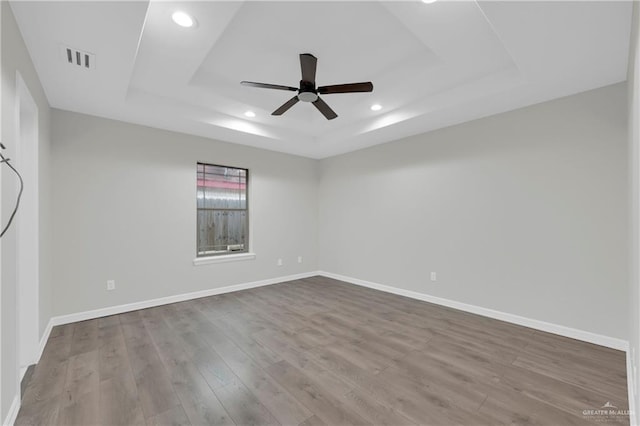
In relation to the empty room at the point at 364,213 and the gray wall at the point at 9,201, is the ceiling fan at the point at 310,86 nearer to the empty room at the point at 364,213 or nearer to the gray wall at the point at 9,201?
the empty room at the point at 364,213

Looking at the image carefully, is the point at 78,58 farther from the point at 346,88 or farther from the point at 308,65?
the point at 346,88

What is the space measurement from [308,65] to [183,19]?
3.48ft

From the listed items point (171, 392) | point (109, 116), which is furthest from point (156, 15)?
point (171, 392)

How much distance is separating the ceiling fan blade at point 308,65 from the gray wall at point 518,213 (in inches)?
93.6

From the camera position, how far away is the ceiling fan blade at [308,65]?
247 cm

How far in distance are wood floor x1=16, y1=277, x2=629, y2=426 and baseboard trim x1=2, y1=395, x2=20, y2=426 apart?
54mm

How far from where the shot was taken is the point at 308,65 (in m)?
2.54

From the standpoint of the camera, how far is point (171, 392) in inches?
77.6

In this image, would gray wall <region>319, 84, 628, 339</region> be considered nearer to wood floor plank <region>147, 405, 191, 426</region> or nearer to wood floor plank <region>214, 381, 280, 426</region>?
wood floor plank <region>214, 381, 280, 426</region>

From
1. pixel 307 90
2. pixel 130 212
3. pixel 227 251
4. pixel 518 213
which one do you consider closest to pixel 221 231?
pixel 227 251

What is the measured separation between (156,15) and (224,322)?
313cm

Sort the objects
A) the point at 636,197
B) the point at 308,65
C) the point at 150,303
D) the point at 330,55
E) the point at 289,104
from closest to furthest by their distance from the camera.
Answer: the point at 636,197 < the point at 308,65 < the point at 330,55 < the point at 289,104 < the point at 150,303

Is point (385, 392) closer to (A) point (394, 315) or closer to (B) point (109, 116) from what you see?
(A) point (394, 315)

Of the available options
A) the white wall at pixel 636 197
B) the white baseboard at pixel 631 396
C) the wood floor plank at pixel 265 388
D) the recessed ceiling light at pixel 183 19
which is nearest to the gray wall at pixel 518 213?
the white baseboard at pixel 631 396
